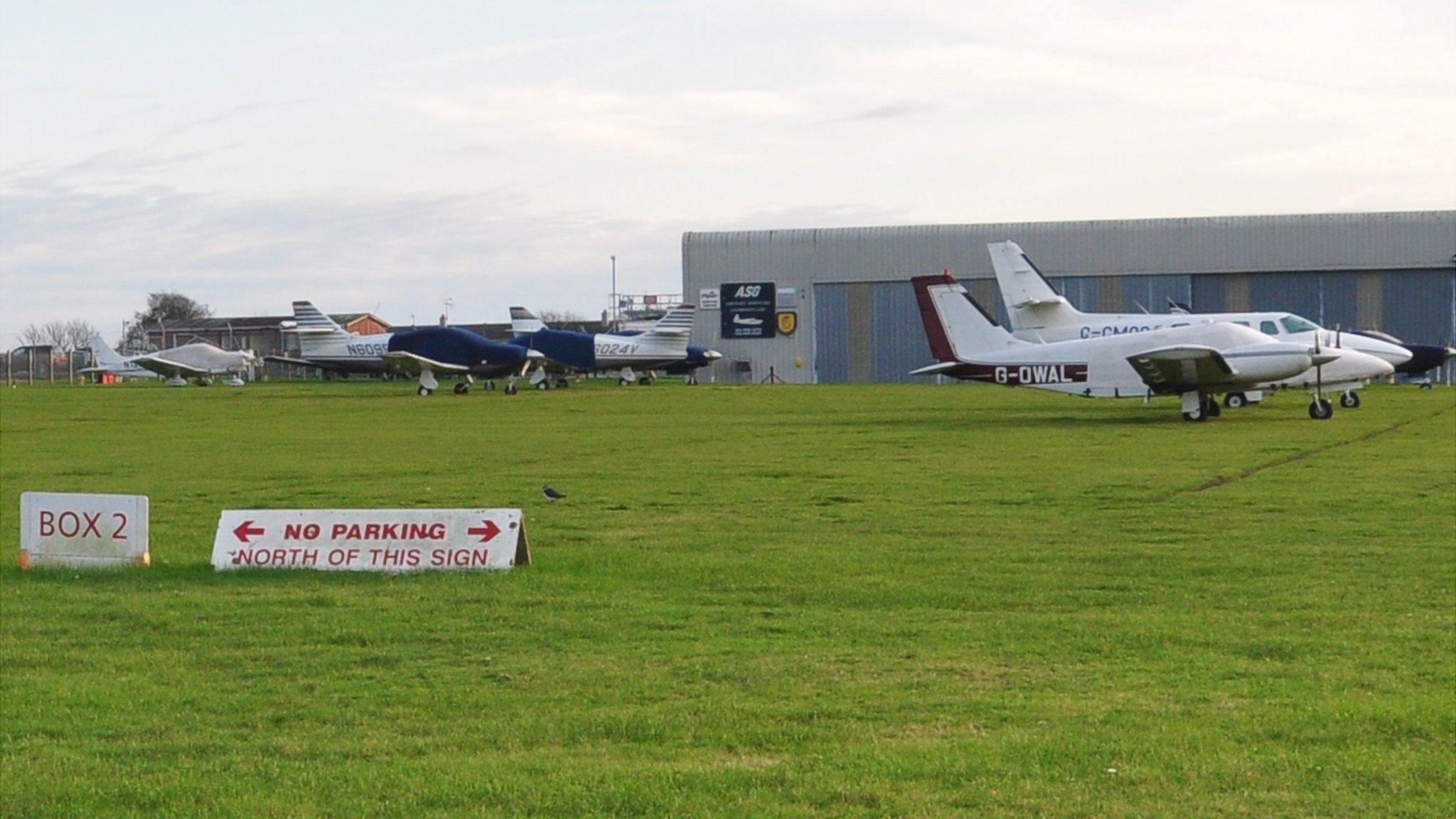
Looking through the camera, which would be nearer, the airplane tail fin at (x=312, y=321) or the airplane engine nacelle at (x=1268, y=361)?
the airplane engine nacelle at (x=1268, y=361)

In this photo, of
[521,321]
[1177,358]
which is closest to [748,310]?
[521,321]

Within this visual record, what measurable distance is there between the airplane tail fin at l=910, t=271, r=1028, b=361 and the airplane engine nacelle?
518 centimetres

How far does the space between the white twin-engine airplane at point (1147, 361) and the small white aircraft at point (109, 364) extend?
61388 millimetres

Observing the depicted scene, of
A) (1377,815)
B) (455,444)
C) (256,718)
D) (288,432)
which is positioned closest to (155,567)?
(256,718)

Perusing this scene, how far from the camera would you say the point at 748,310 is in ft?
256

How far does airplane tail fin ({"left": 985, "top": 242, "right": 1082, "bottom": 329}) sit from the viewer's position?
43500 millimetres

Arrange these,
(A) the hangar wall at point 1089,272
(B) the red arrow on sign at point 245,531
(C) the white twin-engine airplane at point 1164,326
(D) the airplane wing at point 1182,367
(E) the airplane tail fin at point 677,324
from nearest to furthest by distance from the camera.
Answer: (B) the red arrow on sign at point 245,531, (D) the airplane wing at point 1182,367, (C) the white twin-engine airplane at point 1164,326, (E) the airplane tail fin at point 677,324, (A) the hangar wall at point 1089,272

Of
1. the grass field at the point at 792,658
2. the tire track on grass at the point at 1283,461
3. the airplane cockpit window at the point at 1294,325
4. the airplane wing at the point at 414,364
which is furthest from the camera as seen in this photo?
the airplane wing at the point at 414,364

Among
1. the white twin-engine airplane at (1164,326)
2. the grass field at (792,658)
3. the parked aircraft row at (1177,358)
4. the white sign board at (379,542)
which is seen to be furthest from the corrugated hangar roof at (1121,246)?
the white sign board at (379,542)

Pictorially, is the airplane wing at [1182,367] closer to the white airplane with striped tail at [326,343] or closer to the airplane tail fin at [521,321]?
the white airplane with striped tail at [326,343]

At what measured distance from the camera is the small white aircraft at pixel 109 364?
86062 millimetres

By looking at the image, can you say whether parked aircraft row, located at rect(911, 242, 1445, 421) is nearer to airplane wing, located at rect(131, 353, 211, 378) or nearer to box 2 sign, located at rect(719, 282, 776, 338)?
box 2 sign, located at rect(719, 282, 776, 338)

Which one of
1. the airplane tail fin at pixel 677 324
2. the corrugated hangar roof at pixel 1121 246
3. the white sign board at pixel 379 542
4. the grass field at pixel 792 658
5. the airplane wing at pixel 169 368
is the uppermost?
the corrugated hangar roof at pixel 1121 246

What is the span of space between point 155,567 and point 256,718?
5311mm
